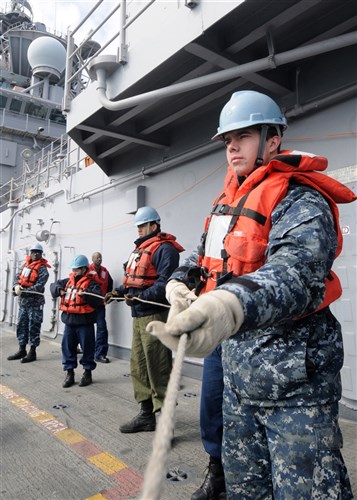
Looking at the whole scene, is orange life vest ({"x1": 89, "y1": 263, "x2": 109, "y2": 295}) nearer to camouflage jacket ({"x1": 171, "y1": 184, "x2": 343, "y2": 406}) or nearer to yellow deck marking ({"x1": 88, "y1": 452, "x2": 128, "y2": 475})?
yellow deck marking ({"x1": 88, "y1": 452, "x2": 128, "y2": 475})

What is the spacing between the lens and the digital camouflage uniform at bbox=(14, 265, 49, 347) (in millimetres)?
5684

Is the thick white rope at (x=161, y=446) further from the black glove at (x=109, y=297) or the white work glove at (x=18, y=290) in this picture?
the white work glove at (x=18, y=290)

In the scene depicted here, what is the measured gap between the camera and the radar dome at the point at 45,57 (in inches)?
685

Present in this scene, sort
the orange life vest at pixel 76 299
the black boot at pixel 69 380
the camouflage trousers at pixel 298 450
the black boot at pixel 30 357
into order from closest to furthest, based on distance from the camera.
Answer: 1. the camouflage trousers at pixel 298 450
2. the black boot at pixel 69 380
3. the orange life vest at pixel 76 299
4. the black boot at pixel 30 357

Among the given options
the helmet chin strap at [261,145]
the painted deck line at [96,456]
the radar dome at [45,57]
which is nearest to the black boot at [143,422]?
the painted deck line at [96,456]

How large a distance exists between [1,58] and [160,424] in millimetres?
25430

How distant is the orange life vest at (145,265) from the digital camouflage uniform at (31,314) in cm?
316

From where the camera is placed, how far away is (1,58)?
20.9 metres

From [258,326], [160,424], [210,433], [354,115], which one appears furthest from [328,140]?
[160,424]

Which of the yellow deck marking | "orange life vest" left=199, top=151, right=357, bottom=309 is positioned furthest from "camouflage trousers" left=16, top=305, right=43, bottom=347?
"orange life vest" left=199, top=151, right=357, bottom=309

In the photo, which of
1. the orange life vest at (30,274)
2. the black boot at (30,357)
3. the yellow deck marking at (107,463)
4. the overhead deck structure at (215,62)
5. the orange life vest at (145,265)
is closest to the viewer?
the yellow deck marking at (107,463)

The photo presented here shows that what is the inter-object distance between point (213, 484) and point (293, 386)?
1.18 metres

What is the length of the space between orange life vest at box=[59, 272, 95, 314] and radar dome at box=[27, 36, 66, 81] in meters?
16.6

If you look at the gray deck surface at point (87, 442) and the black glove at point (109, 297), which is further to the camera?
the black glove at point (109, 297)
